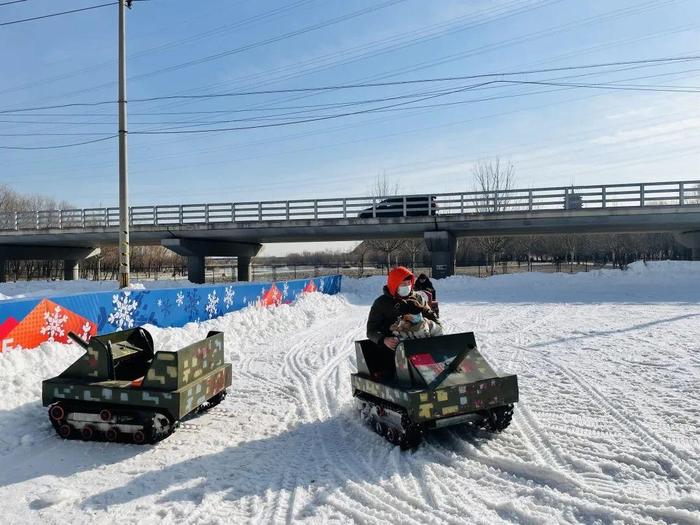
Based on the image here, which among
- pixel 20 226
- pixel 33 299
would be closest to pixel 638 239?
pixel 20 226

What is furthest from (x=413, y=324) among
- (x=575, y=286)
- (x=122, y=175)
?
(x=575, y=286)

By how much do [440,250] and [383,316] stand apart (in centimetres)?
1975

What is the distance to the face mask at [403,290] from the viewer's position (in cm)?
529

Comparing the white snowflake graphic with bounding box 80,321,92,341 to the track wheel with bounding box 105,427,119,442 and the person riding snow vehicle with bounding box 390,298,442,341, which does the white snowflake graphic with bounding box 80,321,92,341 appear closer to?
the track wheel with bounding box 105,427,119,442

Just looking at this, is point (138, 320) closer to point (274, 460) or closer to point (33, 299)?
point (33, 299)

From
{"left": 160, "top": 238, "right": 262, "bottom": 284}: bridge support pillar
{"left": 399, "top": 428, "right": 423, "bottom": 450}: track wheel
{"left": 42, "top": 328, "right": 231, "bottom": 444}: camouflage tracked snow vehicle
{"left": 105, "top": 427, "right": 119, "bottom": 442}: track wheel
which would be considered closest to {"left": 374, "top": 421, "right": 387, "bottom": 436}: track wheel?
{"left": 399, "top": 428, "right": 423, "bottom": 450}: track wheel

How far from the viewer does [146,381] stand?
17.1ft

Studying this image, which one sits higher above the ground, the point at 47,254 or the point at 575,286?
the point at 47,254

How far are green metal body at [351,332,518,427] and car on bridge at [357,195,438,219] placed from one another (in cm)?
2010

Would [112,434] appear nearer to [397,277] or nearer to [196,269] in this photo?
[397,277]

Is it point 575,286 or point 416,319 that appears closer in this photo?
point 416,319

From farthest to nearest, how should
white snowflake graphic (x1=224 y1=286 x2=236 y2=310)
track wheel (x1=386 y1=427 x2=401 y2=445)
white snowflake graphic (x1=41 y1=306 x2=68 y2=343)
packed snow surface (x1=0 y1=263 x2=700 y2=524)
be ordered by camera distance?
white snowflake graphic (x1=224 y1=286 x2=236 y2=310) < white snowflake graphic (x1=41 y1=306 x2=68 y2=343) < track wheel (x1=386 y1=427 x2=401 y2=445) < packed snow surface (x1=0 y1=263 x2=700 y2=524)

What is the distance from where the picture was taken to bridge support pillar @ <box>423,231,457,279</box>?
24297mm

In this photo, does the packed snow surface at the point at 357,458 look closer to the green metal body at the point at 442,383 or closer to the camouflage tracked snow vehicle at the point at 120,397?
the camouflage tracked snow vehicle at the point at 120,397
